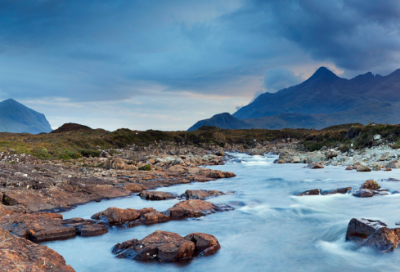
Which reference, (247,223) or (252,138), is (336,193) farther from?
(252,138)

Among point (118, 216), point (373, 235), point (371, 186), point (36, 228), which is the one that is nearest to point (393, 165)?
point (371, 186)

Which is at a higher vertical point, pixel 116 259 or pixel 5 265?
pixel 5 265

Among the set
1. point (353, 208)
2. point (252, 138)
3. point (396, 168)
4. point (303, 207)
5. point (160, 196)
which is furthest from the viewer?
point (252, 138)

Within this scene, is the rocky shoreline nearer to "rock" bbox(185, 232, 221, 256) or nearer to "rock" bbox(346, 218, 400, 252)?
"rock" bbox(185, 232, 221, 256)

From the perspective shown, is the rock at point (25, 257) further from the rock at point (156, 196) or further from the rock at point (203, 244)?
the rock at point (156, 196)

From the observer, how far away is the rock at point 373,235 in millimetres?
6996

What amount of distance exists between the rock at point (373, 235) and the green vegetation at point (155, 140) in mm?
24852

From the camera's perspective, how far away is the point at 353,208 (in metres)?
11.7

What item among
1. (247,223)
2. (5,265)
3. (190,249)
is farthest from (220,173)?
(5,265)

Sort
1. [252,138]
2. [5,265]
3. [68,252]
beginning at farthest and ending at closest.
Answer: [252,138] < [68,252] < [5,265]

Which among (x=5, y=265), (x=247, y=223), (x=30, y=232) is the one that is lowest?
(x=247, y=223)

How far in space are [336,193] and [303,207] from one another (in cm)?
303

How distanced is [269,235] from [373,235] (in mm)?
3158

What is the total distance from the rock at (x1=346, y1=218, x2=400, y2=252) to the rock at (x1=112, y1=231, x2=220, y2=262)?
4.09 m
